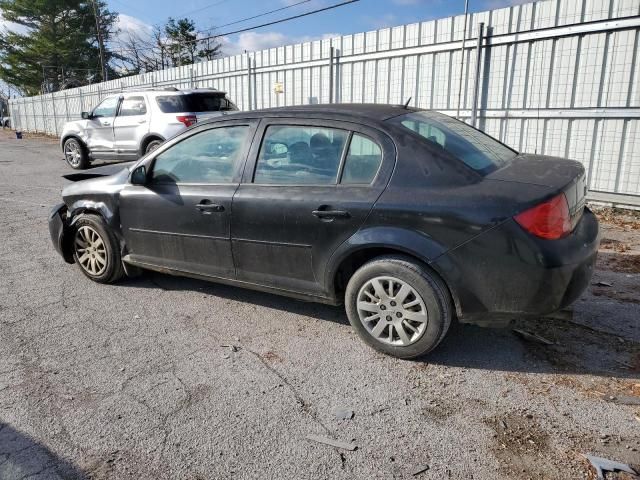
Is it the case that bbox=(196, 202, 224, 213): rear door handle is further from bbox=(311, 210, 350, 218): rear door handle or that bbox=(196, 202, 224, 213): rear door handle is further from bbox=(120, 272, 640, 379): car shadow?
bbox=(120, 272, 640, 379): car shadow

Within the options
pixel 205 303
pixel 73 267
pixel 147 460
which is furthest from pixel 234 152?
pixel 73 267

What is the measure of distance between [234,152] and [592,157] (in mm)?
5885

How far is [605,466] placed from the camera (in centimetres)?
226

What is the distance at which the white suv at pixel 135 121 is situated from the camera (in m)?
10.6

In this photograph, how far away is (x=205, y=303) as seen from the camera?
430 centimetres

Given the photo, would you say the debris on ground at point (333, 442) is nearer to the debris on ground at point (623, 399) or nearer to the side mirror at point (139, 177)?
the debris on ground at point (623, 399)

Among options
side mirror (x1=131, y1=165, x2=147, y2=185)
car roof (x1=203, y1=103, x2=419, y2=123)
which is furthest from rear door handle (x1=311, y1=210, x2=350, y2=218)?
side mirror (x1=131, y1=165, x2=147, y2=185)

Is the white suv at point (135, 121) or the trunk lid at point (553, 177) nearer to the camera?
the trunk lid at point (553, 177)

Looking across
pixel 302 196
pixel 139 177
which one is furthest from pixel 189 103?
pixel 302 196

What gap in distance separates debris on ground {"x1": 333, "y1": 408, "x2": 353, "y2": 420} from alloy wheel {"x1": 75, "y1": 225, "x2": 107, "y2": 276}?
117 inches

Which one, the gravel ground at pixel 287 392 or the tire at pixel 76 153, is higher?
the tire at pixel 76 153

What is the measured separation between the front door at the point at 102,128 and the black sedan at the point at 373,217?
853 cm

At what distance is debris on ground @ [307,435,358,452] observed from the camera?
2.46 metres

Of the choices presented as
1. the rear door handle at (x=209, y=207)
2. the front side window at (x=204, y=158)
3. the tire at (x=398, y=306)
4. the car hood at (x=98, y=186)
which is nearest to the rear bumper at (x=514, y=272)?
the tire at (x=398, y=306)
